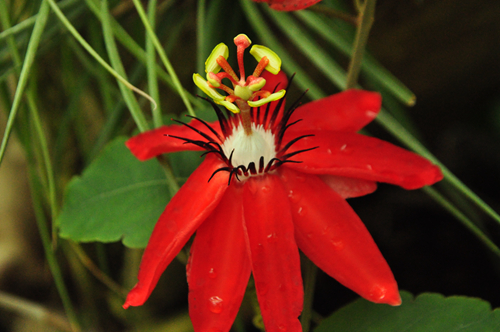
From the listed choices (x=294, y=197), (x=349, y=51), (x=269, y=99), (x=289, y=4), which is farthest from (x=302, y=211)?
(x=349, y=51)

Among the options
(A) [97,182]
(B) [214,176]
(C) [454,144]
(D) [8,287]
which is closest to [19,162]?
(D) [8,287]

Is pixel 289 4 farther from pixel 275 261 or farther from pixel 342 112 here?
pixel 275 261

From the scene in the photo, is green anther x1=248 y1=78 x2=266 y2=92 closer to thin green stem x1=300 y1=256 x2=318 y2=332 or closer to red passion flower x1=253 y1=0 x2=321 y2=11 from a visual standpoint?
red passion flower x1=253 y1=0 x2=321 y2=11

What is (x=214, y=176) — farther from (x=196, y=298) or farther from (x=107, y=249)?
(x=107, y=249)

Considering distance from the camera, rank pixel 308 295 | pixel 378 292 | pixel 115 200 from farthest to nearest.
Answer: pixel 115 200, pixel 308 295, pixel 378 292

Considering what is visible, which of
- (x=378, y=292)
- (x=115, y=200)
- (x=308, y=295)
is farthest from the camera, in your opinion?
(x=115, y=200)

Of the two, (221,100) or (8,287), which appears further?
(8,287)

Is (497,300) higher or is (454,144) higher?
(454,144)
